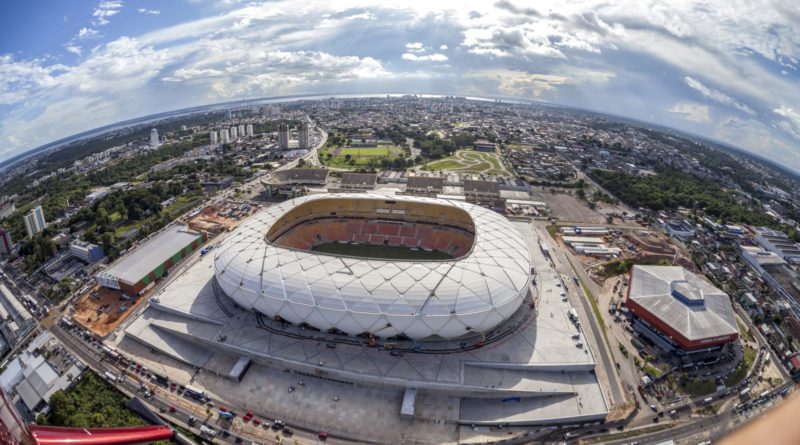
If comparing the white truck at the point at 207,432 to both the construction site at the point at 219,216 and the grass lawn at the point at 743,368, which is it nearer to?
the construction site at the point at 219,216

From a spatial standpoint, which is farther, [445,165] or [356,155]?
[356,155]

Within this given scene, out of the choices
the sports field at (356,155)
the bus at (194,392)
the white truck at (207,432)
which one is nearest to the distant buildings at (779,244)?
the white truck at (207,432)

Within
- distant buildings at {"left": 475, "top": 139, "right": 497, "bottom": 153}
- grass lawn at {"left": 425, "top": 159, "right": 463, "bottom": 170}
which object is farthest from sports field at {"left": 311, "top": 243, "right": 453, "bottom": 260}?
distant buildings at {"left": 475, "top": 139, "right": 497, "bottom": 153}

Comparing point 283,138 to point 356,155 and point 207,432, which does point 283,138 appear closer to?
point 356,155

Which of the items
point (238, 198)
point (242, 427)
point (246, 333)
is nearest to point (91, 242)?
point (238, 198)

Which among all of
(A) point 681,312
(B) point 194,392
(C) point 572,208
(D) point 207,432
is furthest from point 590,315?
(B) point 194,392
